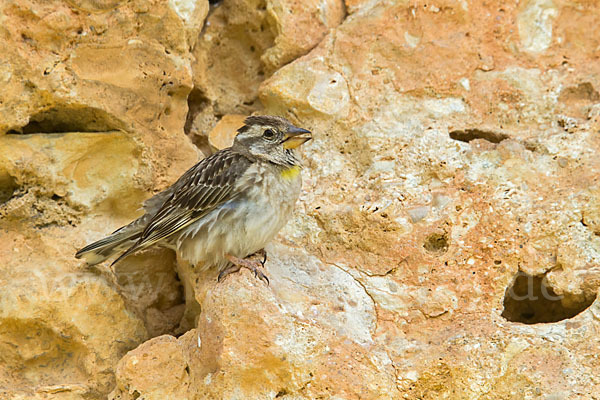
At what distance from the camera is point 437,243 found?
4375 millimetres

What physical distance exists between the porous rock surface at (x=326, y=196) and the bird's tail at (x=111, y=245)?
13cm

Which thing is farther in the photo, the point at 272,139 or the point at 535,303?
the point at 272,139

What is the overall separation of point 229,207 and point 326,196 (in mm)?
649

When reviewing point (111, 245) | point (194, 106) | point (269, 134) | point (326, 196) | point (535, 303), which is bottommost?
point (535, 303)

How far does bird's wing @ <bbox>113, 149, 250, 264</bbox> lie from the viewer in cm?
460

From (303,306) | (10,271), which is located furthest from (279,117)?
(10,271)

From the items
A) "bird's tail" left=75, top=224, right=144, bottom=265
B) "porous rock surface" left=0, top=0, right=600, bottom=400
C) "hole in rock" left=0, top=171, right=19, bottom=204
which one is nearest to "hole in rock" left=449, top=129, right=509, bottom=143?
"porous rock surface" left=0, top=0, right=600, bottom=400

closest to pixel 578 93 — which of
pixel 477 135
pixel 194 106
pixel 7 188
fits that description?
pixel 477 135

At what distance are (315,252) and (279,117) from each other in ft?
3.16

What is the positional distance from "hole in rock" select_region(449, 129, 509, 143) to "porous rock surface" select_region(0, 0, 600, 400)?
28mm

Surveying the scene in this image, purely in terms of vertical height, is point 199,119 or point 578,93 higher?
point 578,93

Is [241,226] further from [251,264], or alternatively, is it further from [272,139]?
[272,139]

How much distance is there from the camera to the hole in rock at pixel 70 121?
4.79 m

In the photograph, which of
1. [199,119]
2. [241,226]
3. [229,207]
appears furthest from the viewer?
[199,119]
